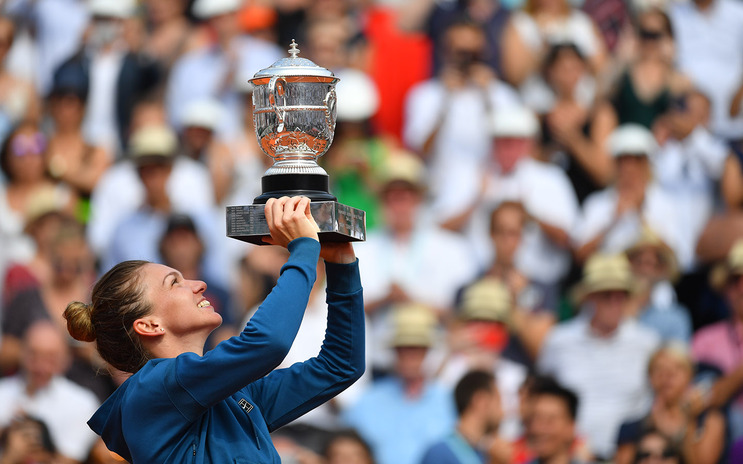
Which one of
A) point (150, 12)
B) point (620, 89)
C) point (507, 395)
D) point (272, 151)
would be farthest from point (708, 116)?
point (272, 151)

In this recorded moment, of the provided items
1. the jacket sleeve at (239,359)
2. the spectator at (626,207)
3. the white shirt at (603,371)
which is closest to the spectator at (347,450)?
the white shirt at (603,371)

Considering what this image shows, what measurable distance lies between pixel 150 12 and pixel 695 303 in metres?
4.66

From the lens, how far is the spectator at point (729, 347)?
6609mm

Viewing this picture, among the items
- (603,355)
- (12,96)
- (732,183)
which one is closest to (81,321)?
(603,355)

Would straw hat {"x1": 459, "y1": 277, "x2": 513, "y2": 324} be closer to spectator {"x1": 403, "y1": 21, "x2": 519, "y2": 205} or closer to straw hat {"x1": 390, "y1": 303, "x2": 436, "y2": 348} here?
straw hat {"x1": 390, "y1": 303, "x2": 436, "y2": 348}

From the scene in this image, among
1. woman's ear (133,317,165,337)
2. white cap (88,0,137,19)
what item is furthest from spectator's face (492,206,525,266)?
woman's ear (133,317,165,337)

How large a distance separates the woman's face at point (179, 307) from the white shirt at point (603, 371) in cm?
389

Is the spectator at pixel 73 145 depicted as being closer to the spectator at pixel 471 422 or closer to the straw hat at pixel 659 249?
the spectator at pixel 471 422

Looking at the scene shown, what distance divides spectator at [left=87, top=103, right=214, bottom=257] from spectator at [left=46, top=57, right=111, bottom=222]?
132mm

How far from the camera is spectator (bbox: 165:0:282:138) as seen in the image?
28.2 feet

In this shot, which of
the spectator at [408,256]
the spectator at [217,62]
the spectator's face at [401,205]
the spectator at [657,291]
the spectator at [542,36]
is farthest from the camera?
the spectator at [217,62]

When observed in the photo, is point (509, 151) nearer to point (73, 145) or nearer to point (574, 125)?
point (574, 125)

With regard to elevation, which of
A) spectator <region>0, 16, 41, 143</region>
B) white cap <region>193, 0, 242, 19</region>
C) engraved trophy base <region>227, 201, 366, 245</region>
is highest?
white cap <region>193, 0, 242, 19</region>

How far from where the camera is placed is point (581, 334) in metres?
6.99
